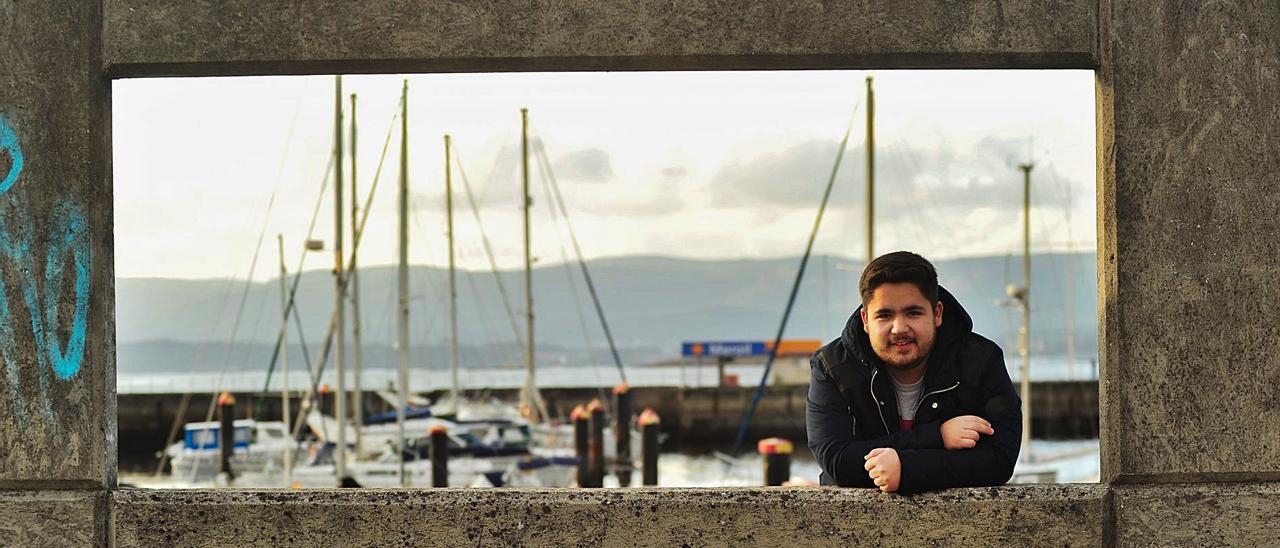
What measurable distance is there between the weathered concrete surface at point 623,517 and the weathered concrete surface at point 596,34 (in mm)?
1364

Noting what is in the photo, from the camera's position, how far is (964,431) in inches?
154

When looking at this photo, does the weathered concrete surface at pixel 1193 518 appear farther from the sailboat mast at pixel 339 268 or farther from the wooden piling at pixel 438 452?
the wooden piling at pixel 438 452

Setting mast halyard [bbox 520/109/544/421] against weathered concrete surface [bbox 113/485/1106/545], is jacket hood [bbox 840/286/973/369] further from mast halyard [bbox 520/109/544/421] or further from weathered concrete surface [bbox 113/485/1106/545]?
mast halyard [bbox 520/109/544/421]

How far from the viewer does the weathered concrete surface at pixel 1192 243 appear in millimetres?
4062

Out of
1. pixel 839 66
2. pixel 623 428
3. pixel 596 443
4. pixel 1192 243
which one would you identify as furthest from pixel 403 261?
pixel 1192 243

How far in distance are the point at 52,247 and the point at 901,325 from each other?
2688mm

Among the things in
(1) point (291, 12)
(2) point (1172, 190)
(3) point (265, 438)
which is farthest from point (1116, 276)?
(3) point (265, 438)

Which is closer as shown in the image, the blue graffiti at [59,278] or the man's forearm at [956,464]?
the man's forearm at [956,464]

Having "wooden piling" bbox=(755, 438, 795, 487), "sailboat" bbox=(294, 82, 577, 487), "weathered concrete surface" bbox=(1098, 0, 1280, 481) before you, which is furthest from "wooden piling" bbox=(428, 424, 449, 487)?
"weathered concrete surface" bbox=(1098, 0, 1280, 481)

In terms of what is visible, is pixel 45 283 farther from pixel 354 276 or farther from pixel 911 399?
pixel 354 276

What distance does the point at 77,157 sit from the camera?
13.5 ft

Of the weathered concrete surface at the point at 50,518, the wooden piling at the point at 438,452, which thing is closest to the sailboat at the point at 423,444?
the wooden piling at the point at 438,452

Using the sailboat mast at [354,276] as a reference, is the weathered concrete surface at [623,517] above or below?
below

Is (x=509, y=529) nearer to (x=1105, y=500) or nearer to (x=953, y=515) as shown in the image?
(x=953, y=515)
